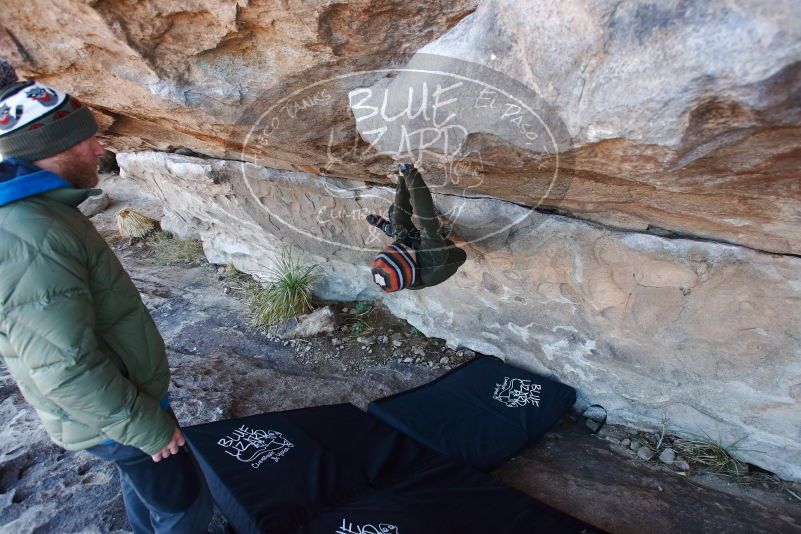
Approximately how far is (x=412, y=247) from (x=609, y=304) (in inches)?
43.8

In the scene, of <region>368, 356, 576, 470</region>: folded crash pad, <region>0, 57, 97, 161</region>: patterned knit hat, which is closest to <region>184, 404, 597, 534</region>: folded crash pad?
<region>368, 356, 576, 470</region>: folded crash pad

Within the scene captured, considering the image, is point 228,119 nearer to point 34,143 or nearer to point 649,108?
point 34,143

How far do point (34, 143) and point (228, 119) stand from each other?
1.21 m

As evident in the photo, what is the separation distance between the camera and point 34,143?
1471 millimetres

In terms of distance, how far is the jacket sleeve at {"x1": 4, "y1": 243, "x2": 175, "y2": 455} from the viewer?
52.6 inches

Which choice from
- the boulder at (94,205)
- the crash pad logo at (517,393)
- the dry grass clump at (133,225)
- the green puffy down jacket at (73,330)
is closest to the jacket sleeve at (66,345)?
the green puffy down jacket at (73,330)

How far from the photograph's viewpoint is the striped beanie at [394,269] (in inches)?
90.9

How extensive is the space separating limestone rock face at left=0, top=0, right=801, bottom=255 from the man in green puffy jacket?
Answer: 75 cm

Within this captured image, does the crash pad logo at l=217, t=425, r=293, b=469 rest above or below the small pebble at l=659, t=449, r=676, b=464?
below

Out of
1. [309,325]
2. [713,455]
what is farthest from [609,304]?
[309,325]

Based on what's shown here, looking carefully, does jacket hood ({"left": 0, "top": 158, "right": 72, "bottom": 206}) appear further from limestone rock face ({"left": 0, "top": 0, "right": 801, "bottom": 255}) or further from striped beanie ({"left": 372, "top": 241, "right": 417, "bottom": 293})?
striped beanie ({"left": 372, "top": 241, "right": 417, "bottom": 293})

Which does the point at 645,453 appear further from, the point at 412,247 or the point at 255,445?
the point at 255,445

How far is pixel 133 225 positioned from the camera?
624 cm

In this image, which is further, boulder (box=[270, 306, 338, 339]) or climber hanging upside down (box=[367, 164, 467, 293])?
boulder (box=[270, 306, 338, 339])
